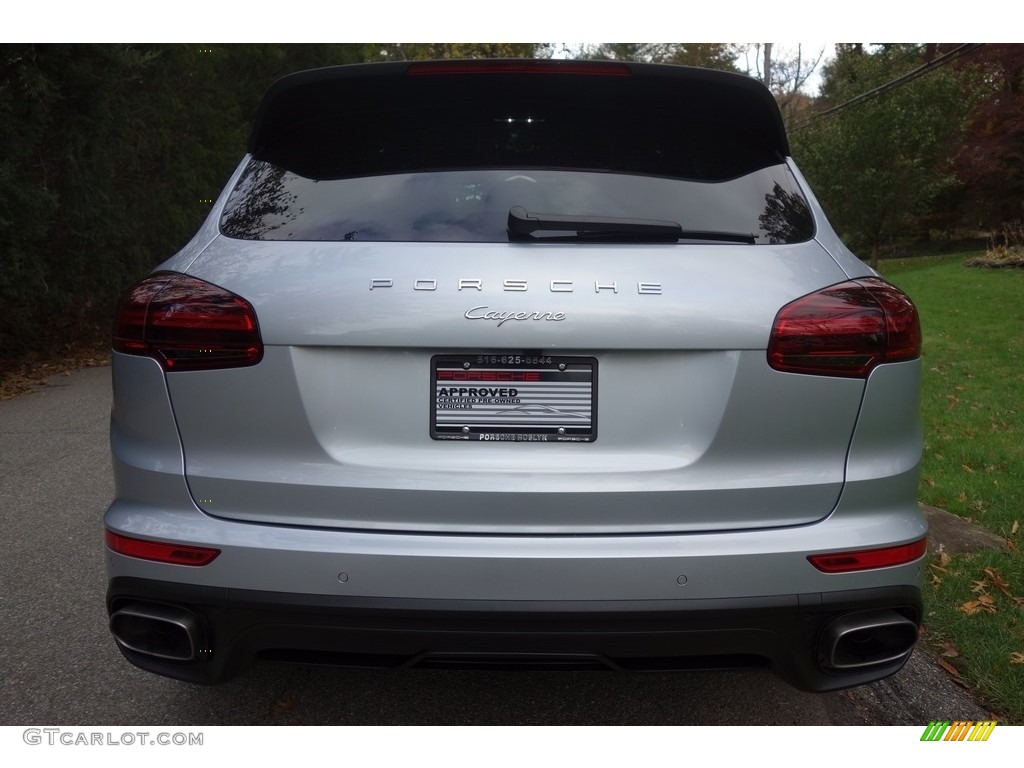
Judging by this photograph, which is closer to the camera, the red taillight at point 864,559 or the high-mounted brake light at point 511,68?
the red taillight at point 864,559

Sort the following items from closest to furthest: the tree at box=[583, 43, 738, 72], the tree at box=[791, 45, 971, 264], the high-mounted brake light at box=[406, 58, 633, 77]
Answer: the high-mounted brake light at box=[406, 58, 633, 77], the tree at box=[791, 45, 971, 264], the tree at box=[583, 43, 738, 72]

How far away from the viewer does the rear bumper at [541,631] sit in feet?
6.69

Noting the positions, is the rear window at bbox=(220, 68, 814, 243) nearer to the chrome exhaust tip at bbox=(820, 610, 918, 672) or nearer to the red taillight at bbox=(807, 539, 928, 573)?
the red taillight at bbox=(807, 539, 928, 573)

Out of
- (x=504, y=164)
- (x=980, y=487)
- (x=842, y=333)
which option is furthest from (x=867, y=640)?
(x=980, y=487)

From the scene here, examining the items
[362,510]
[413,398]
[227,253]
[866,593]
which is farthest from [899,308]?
[227,253]

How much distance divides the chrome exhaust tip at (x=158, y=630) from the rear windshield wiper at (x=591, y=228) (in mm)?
1257

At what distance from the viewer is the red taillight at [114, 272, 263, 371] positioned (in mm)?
2070

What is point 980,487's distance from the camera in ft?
17.2

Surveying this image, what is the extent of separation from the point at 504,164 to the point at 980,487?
4232 millimetres
